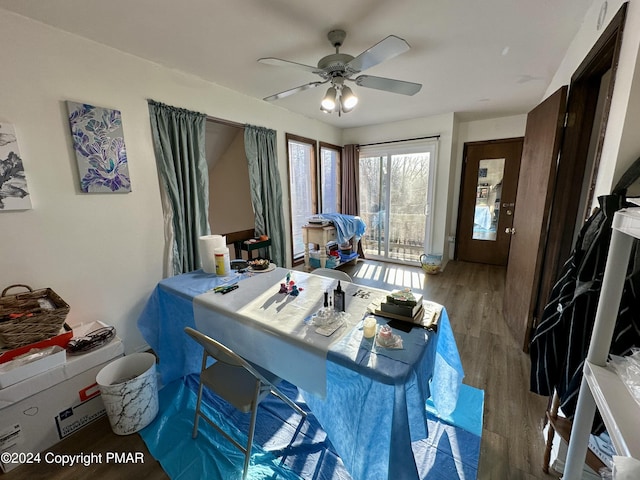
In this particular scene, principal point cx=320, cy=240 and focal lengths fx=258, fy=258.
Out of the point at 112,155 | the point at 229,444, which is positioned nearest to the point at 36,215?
the point at 112,155

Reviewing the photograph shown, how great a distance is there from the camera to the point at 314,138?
12.9ft

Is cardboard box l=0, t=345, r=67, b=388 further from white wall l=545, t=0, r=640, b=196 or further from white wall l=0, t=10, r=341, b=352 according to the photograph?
white wall l=545, t=0, r=640, b=196

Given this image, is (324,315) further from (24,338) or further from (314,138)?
(314,138)

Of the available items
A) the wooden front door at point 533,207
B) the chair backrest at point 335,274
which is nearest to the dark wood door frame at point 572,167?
the wooden front door at point 533,207

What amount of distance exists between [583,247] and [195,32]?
7.96 feet

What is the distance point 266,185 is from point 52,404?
2.42 metres

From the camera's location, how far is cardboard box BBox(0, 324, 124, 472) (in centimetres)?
132

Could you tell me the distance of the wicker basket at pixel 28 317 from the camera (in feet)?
4.42

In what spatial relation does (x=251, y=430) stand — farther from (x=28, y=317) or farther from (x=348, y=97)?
(x=348, y=97)

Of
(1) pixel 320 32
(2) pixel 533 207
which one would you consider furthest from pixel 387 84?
(2) pixel 533 207

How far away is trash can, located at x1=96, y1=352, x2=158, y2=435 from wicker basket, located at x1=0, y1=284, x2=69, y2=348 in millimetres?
383

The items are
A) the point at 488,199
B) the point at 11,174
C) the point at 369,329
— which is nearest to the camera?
the point at 369,329

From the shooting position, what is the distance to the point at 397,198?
4.48 m

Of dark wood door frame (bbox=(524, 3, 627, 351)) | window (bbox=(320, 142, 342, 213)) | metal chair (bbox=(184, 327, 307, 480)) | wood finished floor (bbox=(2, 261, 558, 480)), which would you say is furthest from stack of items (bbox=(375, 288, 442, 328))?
window (bbox=(320, 142, 342, 213))
